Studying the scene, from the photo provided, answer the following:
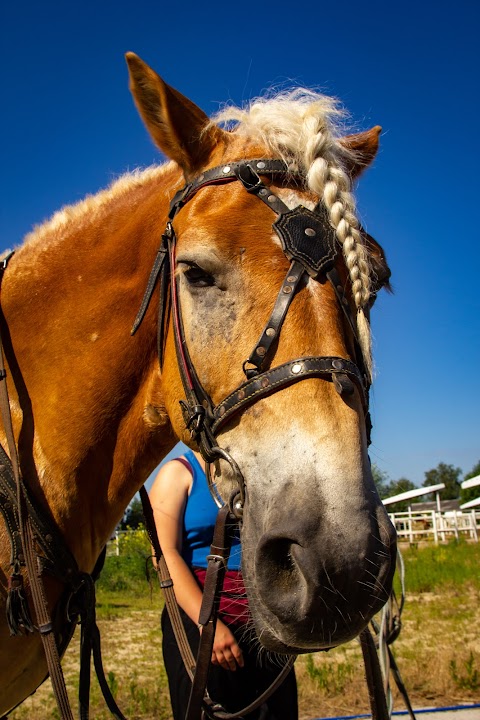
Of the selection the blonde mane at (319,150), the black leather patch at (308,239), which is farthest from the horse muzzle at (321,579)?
the black leather patch at (308,239)

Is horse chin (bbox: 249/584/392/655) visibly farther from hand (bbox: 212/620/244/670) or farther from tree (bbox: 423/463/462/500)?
tree (bbox: 423/463/462/500)

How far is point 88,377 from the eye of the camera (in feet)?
7.20

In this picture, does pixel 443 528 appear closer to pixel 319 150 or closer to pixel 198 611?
pixel 198 611

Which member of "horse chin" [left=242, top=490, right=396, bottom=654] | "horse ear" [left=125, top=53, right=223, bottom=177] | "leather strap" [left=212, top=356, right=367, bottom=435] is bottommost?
"horse chin" [left=242, top=490, right=396, bottom=654]

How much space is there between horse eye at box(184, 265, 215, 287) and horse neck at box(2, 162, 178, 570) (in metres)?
0.31

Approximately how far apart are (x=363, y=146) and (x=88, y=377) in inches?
59.3

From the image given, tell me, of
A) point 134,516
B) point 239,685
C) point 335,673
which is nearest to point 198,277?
point 239,685

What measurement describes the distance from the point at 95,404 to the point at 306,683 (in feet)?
15.9

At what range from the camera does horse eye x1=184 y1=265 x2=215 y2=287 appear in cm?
190

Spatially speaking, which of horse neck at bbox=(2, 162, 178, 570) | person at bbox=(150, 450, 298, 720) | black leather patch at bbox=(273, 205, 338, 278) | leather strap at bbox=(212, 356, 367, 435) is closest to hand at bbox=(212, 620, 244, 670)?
person at bbox=(150, 450, 298, 720)

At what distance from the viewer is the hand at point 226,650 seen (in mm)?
2596

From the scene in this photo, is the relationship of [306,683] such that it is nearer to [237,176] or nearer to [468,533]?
[237,176]

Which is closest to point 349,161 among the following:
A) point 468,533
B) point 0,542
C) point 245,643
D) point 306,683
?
point 0,542

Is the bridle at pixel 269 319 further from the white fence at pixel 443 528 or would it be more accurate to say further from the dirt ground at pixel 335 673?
the white fence at pixel 443 528
